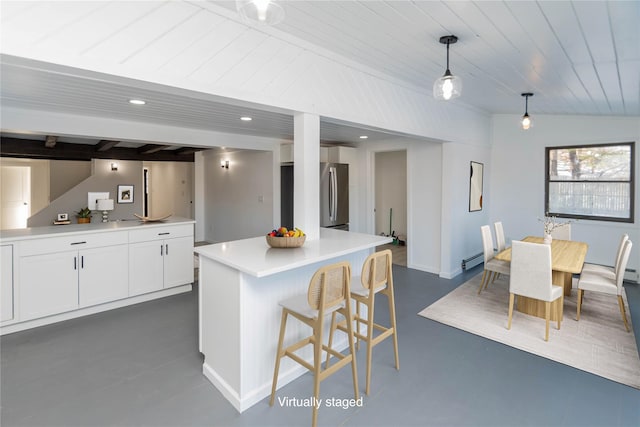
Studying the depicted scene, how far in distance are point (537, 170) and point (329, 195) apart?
3.69m

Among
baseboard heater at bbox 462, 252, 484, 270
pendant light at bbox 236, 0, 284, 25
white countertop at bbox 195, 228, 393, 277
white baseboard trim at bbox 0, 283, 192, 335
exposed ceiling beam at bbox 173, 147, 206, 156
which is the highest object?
exposed ceiling beam at bbox 173, 147, 206, 156

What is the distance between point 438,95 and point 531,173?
436 cm

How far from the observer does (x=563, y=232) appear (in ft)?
15.7

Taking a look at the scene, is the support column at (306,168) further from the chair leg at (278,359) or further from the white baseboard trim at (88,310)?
the white baseboard trim at (88,310)

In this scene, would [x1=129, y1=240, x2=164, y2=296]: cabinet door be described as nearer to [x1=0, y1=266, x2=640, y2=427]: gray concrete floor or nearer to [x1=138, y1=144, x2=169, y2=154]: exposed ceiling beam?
[x1=0, y1=266, x2=640, y2=427]: gray concrete floor

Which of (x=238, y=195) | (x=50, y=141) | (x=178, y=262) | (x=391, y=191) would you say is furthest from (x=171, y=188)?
(x=391, y=191)

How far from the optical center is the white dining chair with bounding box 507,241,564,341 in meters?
3.07

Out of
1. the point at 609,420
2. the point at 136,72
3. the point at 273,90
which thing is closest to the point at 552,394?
the point at 609,420

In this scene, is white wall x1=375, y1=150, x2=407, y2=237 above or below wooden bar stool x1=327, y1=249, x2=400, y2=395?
above

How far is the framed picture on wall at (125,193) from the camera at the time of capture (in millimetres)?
7527

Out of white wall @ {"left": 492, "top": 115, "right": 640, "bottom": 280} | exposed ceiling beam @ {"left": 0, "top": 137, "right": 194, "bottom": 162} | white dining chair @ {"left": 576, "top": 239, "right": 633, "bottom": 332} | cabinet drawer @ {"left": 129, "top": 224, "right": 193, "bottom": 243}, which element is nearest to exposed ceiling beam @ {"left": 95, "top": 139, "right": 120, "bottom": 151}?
exposed ceiling beam @ {"left": 0, "top": 137, "right": 194, "bottom": 162}

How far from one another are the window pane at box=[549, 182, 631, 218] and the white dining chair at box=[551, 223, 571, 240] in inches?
36.7

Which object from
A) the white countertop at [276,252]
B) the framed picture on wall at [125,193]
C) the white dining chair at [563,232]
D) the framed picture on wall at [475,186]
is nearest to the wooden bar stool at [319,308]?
the white countertop at [276,252]

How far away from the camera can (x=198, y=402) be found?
2160 millimetres
